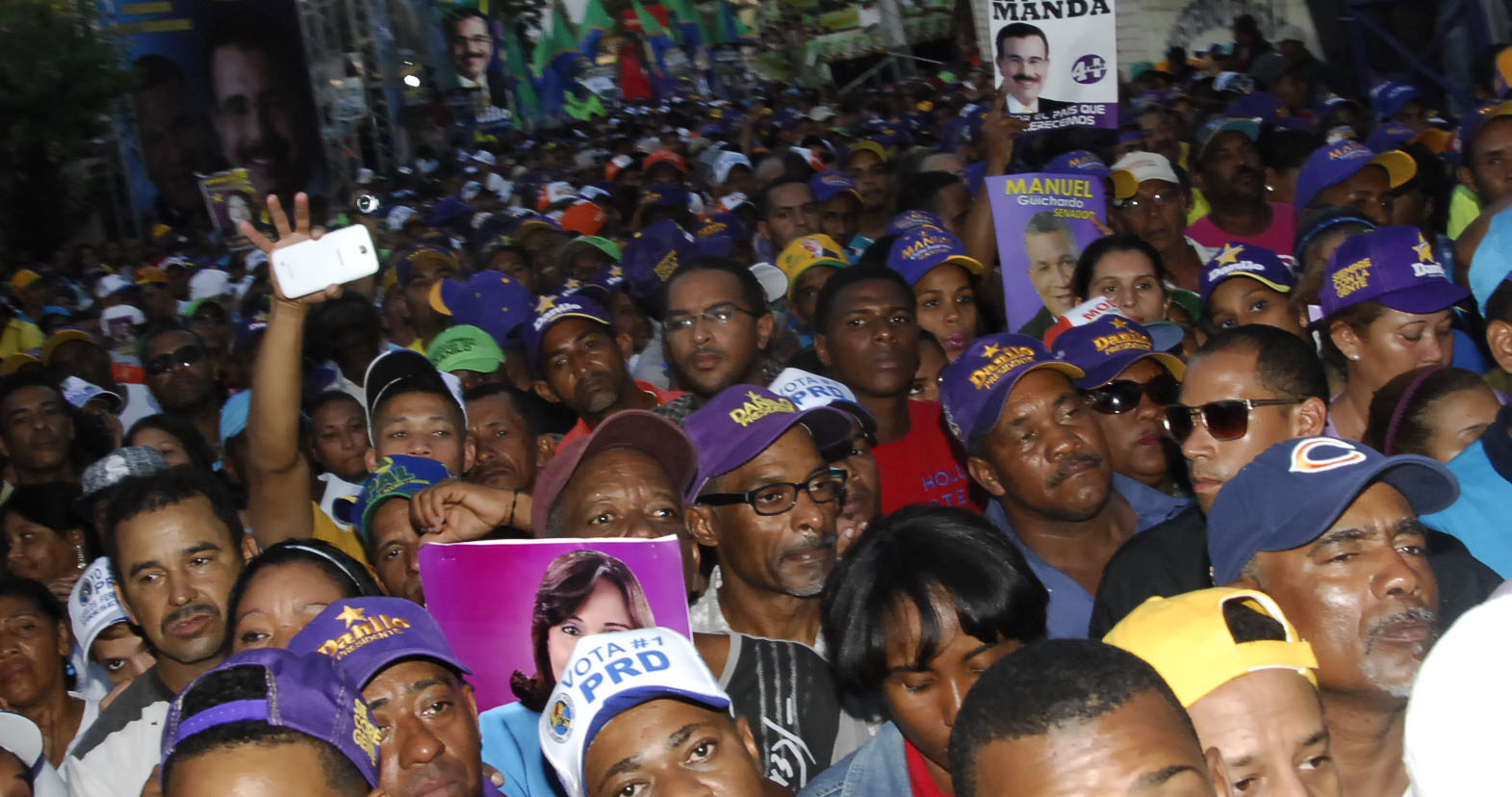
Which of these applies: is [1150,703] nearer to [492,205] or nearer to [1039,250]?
[1039,250]

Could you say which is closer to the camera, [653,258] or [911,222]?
[911,222]

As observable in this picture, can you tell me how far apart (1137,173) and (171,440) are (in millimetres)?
4257

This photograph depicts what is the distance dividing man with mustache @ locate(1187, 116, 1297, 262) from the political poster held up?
0.95m

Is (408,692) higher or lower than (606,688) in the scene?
lower

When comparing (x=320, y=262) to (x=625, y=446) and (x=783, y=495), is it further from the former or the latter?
(x=783, y=495)

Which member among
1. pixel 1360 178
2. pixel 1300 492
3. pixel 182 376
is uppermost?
pixel 1300 492

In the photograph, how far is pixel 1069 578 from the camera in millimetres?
3629

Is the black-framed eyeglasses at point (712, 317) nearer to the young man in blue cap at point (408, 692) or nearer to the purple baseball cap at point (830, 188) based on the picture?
the young man in blue cap at point (408, 692)

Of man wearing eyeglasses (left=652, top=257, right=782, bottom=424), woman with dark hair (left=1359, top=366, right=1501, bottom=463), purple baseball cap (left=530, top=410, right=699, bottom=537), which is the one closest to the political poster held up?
man wearing eyeglasses (left=652, top=257, right=782, bottom=424)

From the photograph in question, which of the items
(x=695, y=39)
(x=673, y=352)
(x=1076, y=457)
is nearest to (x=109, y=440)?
(x=673, y=352)

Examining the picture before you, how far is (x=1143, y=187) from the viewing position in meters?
6.27

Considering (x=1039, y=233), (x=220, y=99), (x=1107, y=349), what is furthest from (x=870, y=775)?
(x=220, y=99)

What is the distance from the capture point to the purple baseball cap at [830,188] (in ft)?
25.8

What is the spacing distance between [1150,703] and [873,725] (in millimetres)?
1226
